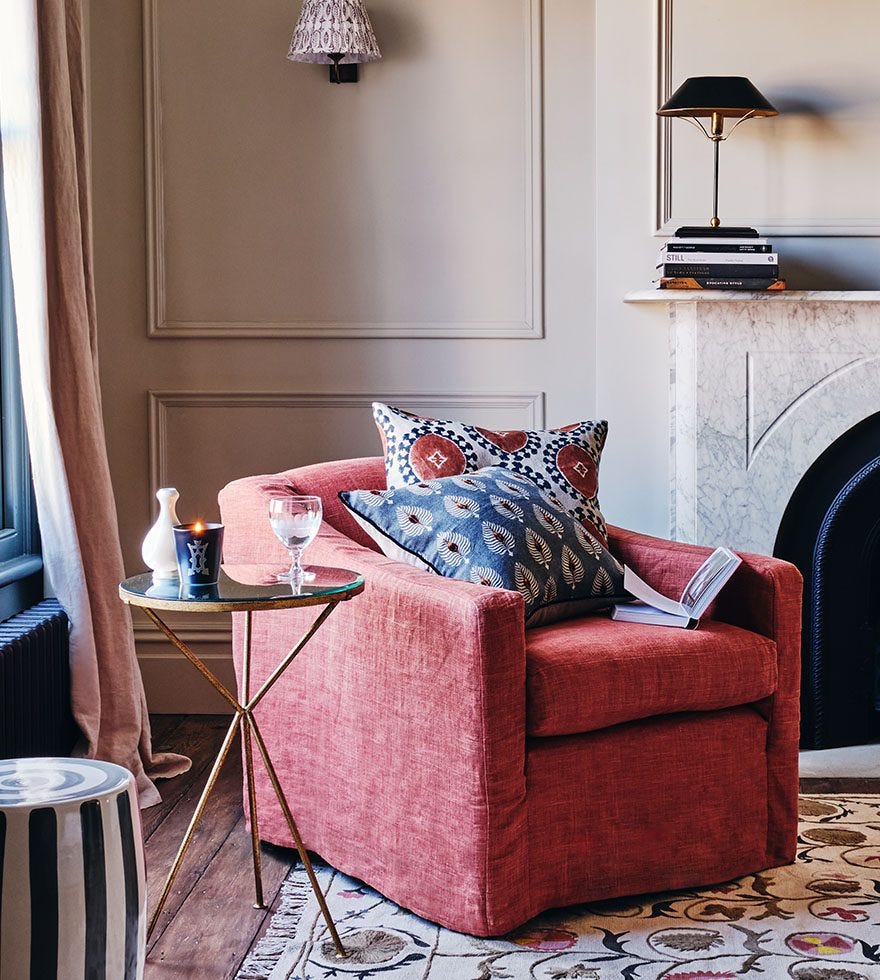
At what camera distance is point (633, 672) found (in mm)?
2256

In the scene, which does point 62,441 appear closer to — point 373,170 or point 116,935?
point 373,170

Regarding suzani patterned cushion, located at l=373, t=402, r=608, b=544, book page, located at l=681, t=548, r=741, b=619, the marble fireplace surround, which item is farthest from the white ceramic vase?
the marble fireplace surround

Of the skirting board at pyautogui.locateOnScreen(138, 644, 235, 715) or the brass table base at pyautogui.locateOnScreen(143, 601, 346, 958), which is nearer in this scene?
the brass table base at pyautogui.locateOnScreen(143, 601, 346, 958)

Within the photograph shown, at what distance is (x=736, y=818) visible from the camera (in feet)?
7.93

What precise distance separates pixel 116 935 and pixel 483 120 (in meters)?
2.68

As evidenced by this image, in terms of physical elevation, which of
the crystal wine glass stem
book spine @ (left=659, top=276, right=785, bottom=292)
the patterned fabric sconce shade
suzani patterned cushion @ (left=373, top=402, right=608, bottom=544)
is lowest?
the crystal wine glass stem

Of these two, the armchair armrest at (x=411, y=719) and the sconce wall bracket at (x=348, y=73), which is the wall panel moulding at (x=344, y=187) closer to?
the sconce wall bracket at (x=348, y=73)

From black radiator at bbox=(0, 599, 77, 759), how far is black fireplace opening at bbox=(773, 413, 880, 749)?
1.89 meters

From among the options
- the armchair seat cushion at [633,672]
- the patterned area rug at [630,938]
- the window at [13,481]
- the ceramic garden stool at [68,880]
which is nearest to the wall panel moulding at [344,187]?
the window at [13,481]

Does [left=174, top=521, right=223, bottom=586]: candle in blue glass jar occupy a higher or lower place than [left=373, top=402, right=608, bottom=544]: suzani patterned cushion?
lower

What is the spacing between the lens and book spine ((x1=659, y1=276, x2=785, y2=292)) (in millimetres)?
3238

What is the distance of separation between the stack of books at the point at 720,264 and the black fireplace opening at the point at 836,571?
19.8 inches

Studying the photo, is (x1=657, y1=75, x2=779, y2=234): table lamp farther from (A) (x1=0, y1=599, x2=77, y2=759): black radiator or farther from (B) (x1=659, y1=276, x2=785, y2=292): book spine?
(A) (x1=0, y1=599, x2=77, y2=759): black radiator

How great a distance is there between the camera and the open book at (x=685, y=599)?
2.46 m
